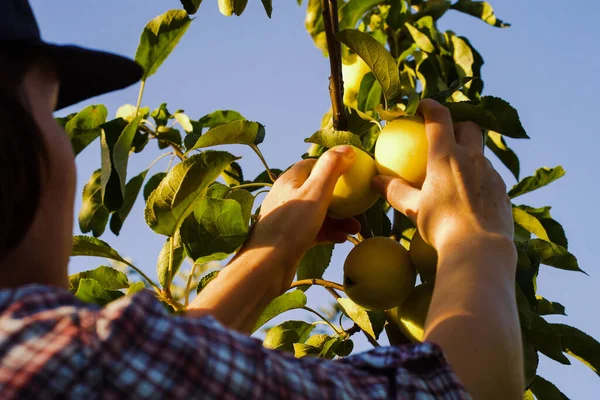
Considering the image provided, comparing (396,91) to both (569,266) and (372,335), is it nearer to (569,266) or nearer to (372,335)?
(372,335)

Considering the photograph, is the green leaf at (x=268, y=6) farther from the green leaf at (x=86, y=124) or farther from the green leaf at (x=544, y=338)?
the green leaf at (x=544, y=338)

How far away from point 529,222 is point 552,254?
23cm

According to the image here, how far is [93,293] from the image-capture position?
1559mm

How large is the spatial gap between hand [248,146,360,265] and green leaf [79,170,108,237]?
1.83 ft

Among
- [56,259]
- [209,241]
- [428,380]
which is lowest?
[209,241]

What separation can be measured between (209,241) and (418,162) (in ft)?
1.29

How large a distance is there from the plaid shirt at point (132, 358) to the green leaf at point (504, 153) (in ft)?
4.79

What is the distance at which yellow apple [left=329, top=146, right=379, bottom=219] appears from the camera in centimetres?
133

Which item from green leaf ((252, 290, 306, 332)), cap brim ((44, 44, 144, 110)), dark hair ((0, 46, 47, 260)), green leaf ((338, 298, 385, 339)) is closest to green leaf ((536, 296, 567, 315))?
green leaf ((338, 298, 385, 339))

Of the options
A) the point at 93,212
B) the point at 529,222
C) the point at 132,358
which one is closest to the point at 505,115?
the point at 529,222

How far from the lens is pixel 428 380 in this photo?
698 millimetres

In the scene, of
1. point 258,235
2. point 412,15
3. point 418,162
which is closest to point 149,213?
point 258,235

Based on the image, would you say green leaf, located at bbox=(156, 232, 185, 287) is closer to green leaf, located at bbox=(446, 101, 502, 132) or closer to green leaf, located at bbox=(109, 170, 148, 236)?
green leaf, located at bbox=(109, 170, 148, 236)

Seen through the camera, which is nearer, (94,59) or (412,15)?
(94,59)
